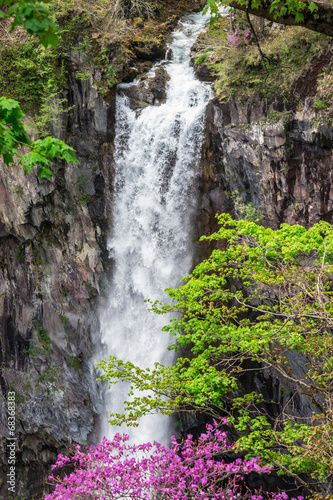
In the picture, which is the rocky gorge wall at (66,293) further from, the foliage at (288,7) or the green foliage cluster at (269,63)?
the foliage at (288,7)

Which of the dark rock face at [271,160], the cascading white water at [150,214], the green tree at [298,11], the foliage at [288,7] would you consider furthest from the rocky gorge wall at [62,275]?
the foliage at [288,7]

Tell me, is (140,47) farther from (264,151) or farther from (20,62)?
(264,151)

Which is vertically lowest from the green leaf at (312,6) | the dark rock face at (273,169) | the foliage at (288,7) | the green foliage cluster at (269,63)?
the green leaf at (312,6)

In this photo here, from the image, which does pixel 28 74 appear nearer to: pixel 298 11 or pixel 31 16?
pixel 298 11

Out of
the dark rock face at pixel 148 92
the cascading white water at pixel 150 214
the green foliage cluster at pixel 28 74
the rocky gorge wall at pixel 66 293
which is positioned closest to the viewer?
the green foliage cluster at pixel 28 74

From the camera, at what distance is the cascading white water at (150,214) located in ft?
40.7

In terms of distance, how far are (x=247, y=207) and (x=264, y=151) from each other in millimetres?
1589

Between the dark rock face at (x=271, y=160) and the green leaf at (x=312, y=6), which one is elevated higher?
the dark rock face at (x=271, y=160)

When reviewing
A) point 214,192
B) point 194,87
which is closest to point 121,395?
point 214,192

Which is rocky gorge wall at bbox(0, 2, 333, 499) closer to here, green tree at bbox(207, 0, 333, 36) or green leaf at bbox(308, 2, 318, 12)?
green tree at bbox(207, 0, 333, 36)

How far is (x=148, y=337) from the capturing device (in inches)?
497

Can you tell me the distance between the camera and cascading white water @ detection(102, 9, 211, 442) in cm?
1239

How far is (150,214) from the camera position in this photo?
506 inches

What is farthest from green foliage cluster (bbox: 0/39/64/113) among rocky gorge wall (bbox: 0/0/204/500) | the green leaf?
the green leaf
